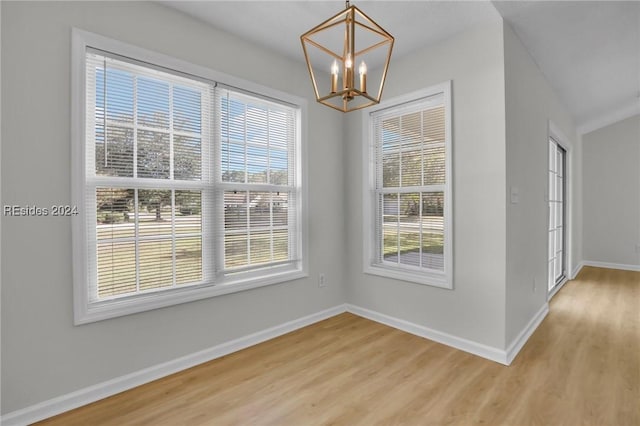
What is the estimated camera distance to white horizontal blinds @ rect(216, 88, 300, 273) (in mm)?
2672

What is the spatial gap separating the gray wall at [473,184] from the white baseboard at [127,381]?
59.8 inches

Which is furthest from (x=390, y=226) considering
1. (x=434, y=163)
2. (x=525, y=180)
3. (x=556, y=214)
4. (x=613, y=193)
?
(x=613, y=193)

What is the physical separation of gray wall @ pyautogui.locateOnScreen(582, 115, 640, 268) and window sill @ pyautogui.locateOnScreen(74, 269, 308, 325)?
6559mm

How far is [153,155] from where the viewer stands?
2260 mm

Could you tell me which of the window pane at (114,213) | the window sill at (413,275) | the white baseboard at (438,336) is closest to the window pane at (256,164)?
the window pane at (114,213)

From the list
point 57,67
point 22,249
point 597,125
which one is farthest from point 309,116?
point 597,125

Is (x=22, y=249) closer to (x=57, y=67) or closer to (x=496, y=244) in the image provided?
(x=57, y=67)

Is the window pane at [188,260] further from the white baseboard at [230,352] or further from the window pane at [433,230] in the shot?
the window pane at [433,230]

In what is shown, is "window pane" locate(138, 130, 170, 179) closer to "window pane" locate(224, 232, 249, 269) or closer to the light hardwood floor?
"window pane" locate(224, 232, 249, 269)

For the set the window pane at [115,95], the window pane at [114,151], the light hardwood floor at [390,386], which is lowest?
the light hardwood floor at [390,386]

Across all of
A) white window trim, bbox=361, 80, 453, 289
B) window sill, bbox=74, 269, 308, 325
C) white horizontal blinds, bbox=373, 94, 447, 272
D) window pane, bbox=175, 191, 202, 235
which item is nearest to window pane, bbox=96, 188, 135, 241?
window pane, bbox=175, 191, 202, 235

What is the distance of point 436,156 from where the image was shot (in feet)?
9.51

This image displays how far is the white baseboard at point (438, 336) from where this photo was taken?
2477 mm

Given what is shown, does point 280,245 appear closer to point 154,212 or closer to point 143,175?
point 154,212
